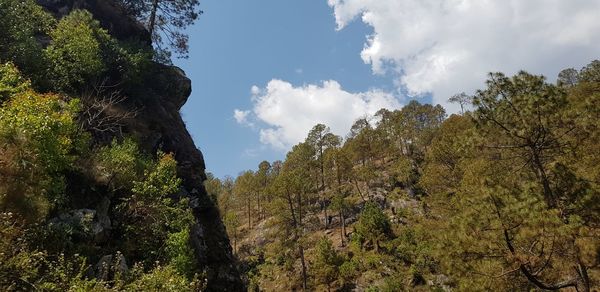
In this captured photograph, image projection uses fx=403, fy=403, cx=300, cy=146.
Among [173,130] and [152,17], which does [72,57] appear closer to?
[173,130]

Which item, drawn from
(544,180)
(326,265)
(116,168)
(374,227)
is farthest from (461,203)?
(374,227)

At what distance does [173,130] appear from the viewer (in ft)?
83.4

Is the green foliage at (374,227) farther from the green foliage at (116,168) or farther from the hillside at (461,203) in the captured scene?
the green foliage at (116,168)

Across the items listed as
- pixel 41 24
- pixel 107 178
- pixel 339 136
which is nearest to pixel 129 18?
pixel 41 24

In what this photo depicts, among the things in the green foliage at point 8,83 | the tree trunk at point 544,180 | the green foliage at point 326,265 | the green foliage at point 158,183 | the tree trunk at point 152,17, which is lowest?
the green foliage at point 326,265

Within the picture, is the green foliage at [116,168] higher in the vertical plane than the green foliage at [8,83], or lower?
lower

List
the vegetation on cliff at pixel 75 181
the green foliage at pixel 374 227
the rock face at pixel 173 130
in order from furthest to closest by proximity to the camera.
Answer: the green foliage at pixel 374 227
the rock face at pixel 173 130
the vegetation on cliff at pixel 75 181

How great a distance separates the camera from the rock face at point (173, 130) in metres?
21.0

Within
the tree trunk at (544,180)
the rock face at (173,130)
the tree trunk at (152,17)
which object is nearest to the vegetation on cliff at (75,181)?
the rock face at (173,130)

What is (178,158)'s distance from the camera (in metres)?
24.6

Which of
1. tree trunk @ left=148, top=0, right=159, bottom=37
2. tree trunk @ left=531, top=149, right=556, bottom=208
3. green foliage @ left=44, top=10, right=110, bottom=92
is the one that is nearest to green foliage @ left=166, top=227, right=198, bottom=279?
green foliage @ left=44, top=10, right=110, bottom=92

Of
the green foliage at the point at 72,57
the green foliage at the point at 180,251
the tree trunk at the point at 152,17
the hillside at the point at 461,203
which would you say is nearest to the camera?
the hillside at the point at 461,203

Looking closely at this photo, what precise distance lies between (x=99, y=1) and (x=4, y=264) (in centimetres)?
2609

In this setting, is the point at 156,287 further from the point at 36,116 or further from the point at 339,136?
the point at 339,136
